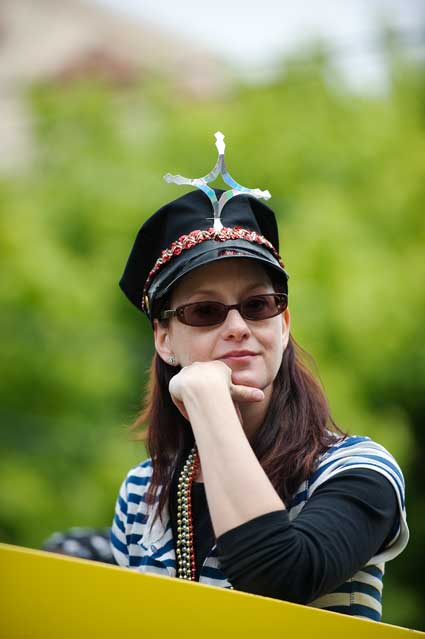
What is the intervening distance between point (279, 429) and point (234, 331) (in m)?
0.30

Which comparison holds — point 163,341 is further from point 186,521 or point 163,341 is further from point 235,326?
point 186,521

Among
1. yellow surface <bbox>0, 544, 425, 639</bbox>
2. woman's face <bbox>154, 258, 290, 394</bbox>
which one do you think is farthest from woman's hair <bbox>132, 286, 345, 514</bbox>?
yellow surface <bbox>0, 544, 425, 639</bbox>

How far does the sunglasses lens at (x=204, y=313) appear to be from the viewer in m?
2.01

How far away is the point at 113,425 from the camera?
357 inches

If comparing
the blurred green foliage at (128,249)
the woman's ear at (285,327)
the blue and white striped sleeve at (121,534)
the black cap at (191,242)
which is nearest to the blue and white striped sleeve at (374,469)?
the woman's ear at (285,327)

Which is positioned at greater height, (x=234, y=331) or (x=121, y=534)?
(x=234, y=331)

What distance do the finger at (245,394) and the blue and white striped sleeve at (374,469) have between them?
224mm

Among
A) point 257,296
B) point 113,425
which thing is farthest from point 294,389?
point 113,425

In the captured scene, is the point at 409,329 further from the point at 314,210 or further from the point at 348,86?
the point at 348,86

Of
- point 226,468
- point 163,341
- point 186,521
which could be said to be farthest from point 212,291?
point 186,521

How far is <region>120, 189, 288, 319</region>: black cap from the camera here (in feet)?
6.61

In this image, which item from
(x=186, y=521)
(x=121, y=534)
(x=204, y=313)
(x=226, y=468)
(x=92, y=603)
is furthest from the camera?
(x=121, y=534)

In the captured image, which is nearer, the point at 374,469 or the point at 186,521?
the point at 374,469

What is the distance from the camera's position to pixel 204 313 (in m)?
2.02
